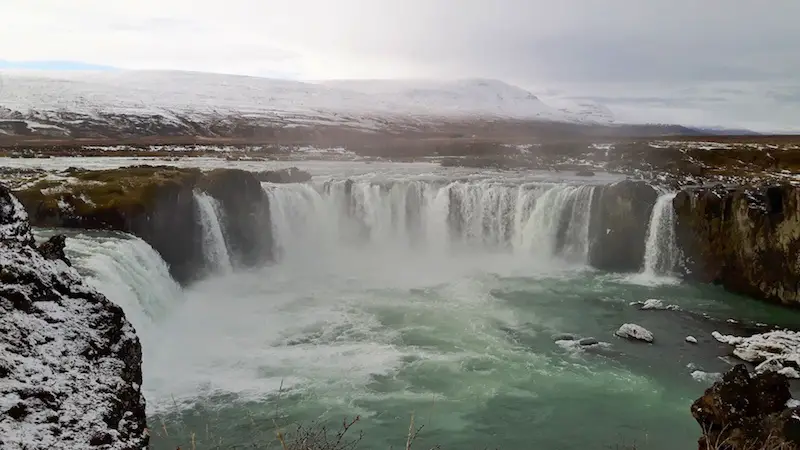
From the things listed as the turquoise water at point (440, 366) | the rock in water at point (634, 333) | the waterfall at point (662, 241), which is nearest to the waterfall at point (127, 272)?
the turquoise water at point (440, 366)

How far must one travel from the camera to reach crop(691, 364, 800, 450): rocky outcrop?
342 inches

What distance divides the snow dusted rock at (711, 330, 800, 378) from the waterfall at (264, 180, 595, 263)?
11048 millimetres

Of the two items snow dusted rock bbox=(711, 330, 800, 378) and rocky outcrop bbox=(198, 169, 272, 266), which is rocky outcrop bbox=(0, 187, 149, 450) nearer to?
snow dusted rock bbox=(711, 330, 800, 378)

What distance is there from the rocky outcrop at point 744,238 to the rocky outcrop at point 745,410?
13.5 meters

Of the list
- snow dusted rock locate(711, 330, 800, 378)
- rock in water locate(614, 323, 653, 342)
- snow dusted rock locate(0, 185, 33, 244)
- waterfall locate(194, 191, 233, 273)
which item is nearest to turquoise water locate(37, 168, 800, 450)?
rock in water locate(614, 323, 653, 342)

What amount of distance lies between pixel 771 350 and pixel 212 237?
19969mm

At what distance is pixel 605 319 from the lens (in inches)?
750

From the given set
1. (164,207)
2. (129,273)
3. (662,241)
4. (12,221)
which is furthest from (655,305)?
(12,221)

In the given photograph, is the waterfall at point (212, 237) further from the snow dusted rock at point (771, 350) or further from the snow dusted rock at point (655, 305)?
the snow dusted rock at point (771, 350)

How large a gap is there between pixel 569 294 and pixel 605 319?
3258mm

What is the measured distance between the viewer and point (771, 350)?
624 inches

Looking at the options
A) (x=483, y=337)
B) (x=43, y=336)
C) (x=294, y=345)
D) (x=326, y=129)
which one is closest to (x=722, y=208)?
(x=483, y=337)

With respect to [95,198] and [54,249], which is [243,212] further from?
[54,249]

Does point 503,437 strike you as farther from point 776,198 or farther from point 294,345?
point 776,198
